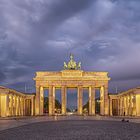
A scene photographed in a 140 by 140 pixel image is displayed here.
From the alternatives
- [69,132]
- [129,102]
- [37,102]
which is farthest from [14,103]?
[69,132]

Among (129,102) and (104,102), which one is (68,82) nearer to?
(104,102)

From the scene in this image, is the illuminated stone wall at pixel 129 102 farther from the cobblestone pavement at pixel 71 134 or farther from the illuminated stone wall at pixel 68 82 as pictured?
the cobblestone pavement at pixel 71 134

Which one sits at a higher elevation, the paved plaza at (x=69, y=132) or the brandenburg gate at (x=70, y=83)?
the brandenburg gate at (x=70, y=83)

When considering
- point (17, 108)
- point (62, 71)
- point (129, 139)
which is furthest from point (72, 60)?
point (129, 139)

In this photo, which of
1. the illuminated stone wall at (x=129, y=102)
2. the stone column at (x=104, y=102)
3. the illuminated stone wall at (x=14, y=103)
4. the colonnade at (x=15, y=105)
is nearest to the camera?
the illuminated stone wall at (x=14, y=103)

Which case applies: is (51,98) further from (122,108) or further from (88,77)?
(122,108)

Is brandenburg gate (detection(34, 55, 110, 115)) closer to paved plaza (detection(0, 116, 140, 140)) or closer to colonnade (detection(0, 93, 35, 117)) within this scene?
colonnade (detection(0, 93, 35, 117))

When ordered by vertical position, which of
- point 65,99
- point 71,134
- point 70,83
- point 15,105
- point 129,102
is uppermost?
point 70,83

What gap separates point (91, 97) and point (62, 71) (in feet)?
38.8

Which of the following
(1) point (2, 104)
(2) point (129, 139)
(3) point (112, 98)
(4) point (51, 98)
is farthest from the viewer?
(3) point (112, 98)

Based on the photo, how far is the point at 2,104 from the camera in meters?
84.0

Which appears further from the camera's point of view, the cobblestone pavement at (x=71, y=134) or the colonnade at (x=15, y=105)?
the colonnade at (x=15, y=105)

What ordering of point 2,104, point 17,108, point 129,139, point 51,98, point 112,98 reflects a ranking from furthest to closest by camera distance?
point 112,98
point 51,98
point 17,108
point 2,104
point 129,139

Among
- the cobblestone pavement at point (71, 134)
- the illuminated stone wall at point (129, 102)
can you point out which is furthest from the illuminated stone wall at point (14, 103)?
the cobblestone pavement at point (71, 134)
